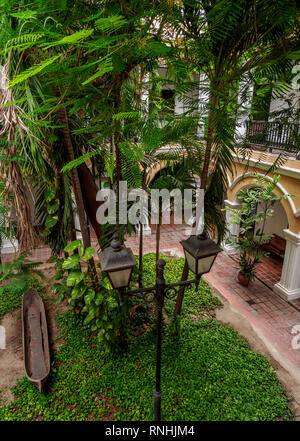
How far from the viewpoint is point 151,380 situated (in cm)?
438

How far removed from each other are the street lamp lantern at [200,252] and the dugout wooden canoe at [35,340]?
3215mm

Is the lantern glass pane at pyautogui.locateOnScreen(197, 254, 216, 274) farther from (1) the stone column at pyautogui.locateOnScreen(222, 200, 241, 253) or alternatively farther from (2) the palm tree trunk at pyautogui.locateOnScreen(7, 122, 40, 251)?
(1) the stone column at pyautogui.locateOnScreen(222, 200, 241, 253)

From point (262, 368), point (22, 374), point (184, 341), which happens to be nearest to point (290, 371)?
point (262, 368)

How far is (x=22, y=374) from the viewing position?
462 cm

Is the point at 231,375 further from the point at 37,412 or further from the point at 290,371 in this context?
the point at 37,412

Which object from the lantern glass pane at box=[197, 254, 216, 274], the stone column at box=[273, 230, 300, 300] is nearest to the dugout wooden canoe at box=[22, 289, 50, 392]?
the lantern glass pane at box=[197, 254, 216, 274]

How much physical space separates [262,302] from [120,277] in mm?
5902

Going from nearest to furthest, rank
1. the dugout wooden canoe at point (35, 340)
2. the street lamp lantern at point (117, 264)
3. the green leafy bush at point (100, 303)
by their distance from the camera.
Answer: the street lamp lantern at point (117, 264), the green leafy bush at point (100, 303), the dugout wooden canoe at point (35, 340)

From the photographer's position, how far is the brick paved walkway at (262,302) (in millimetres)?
5707

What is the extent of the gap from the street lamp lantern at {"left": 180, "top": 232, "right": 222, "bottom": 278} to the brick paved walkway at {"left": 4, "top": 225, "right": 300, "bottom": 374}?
3.82m

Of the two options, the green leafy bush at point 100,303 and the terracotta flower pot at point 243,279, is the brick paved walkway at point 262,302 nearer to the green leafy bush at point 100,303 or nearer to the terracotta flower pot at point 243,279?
the terracotta flower pot at point 243,279

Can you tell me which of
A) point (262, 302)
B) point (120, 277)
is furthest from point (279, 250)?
point (120, 277)

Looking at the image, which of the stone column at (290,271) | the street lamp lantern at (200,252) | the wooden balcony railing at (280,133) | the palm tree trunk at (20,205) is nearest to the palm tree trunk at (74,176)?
the palm tree trunk at (20,205)

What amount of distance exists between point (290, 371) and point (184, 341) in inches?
77.6
